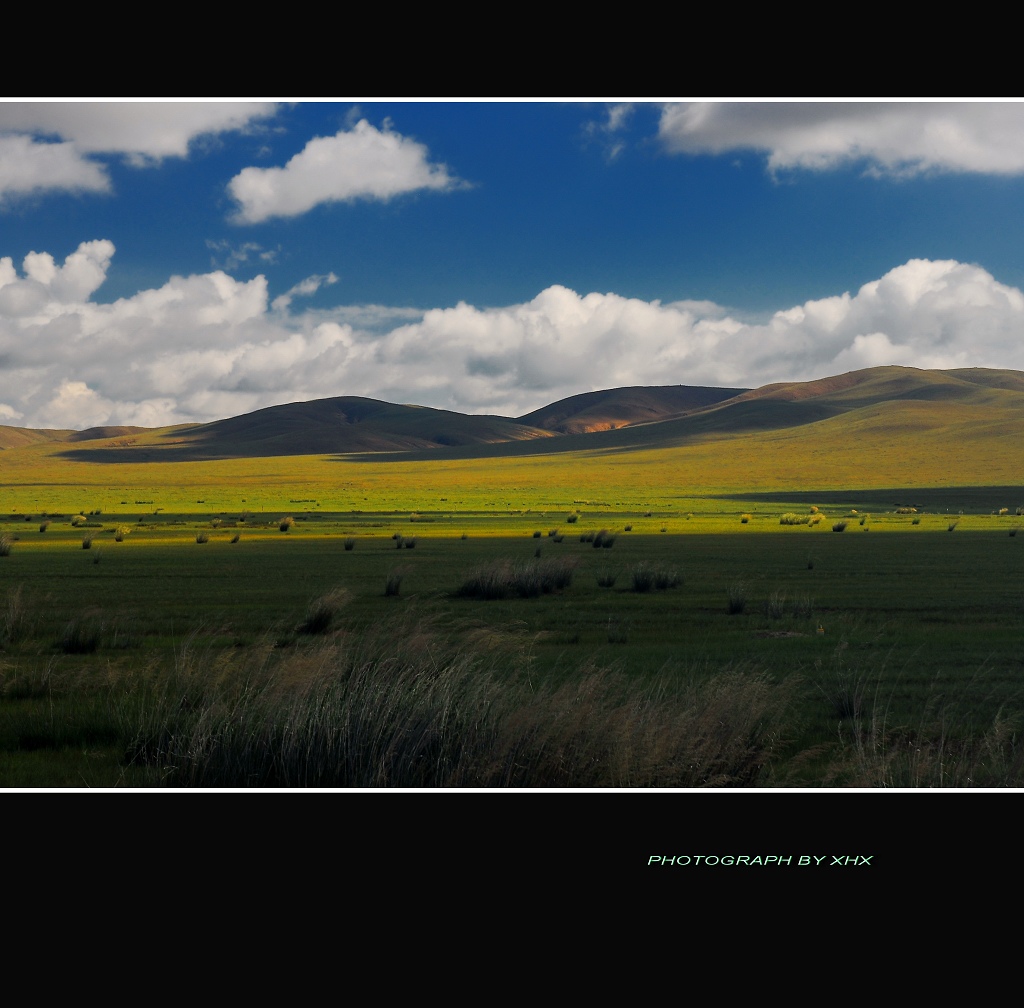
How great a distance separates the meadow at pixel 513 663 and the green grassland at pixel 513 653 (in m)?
0.05

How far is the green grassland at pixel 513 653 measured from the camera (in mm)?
7711

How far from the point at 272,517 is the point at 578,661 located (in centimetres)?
5462

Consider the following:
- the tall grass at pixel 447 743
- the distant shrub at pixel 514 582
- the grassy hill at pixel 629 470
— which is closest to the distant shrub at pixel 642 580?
the distant shrub at pixel 514 582

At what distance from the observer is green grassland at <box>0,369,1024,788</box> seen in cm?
771

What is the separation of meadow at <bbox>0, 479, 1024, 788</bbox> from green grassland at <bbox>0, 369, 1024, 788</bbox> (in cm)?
5

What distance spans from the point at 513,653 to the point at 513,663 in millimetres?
1212

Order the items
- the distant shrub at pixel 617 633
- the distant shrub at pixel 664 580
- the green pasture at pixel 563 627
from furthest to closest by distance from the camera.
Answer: the distant shrub at pixel 664 580 → the distant shrub at pixel 617 633 → the green pasture at pixel 563 627

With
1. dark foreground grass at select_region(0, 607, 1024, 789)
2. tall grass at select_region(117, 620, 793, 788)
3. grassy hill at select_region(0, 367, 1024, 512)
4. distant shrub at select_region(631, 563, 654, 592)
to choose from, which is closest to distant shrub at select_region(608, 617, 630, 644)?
distant shrub at select_region(631, 563, 654, 592)

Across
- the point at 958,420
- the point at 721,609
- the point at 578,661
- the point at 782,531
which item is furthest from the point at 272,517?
the point at 958,420

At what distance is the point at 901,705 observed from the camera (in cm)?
1133

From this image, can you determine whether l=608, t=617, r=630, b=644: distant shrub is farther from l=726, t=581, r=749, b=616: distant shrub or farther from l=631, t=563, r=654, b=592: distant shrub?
l=631, t=563, r=654, b=592: distant shrub

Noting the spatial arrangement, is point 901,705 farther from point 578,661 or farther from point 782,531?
point 782,531

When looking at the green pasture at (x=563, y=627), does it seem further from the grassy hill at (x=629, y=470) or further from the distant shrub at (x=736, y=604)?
the grassy hill at (x=629, y=470)

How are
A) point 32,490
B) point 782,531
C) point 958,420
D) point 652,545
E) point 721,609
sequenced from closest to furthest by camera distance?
point 721,609, point 652,545, point 782,531, point 32,490, point 958,420
